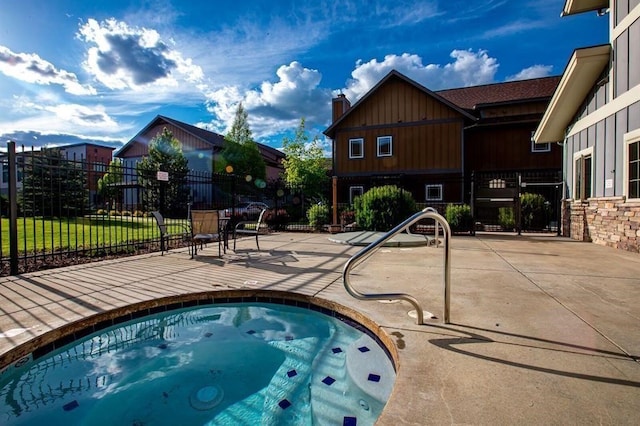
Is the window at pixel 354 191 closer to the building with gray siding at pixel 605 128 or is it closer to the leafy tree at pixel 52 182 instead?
the building with gray siding at pixel 605 128

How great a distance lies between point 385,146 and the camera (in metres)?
17.1

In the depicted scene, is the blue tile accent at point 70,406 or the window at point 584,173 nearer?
the blue tile accent at point 70,406

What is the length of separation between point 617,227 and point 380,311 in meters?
7.10

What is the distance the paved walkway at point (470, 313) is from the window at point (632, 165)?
4.61 feet

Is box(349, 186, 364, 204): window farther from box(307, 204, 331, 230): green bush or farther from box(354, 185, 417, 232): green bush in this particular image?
box(354, 185, 417, 232): green bush

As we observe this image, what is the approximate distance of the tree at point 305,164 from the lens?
20.3 meters

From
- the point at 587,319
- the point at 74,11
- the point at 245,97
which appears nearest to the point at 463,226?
the point at 587,319

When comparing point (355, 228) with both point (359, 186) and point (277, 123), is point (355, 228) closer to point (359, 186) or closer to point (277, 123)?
point (359, 186)

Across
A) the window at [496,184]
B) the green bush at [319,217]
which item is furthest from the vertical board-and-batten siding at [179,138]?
the window at [496,184]

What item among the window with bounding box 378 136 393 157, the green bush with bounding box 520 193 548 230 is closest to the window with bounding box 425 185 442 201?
the window with bounding box 378 136 393 157

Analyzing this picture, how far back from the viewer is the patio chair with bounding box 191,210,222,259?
6.20 m

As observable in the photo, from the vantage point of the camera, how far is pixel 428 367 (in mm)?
1949

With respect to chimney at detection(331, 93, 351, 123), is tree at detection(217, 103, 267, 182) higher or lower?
lower

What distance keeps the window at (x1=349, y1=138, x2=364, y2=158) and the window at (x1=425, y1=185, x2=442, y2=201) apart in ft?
13.3
